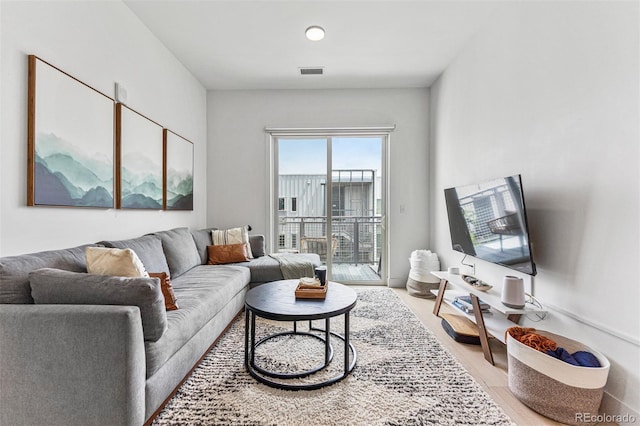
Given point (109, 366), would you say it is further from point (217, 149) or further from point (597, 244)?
point (217, 149)

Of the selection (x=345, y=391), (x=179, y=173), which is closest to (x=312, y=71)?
(x=179, y=173)

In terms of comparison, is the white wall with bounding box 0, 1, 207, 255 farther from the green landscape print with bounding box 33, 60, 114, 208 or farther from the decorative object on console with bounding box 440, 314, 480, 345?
the decorative object on console with bounding box 440, 314, 480, 345

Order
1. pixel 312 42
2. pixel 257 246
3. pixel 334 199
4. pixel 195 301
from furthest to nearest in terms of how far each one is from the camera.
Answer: pixel 334 199 → pixel 257 246 → pixel 312 42 → pixel 195 301

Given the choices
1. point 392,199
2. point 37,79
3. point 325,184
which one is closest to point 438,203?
point 392,199

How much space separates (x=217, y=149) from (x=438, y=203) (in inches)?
125

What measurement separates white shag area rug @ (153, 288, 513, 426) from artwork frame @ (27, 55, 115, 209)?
1419 millimetres

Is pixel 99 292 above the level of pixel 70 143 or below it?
below

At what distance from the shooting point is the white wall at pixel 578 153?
4.41 ft

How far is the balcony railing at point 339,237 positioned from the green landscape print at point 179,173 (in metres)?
1.36

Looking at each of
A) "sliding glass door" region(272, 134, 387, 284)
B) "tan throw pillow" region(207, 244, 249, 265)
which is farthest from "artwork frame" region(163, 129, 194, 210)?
"sliding glass door" region(272, 134, 387, 284)

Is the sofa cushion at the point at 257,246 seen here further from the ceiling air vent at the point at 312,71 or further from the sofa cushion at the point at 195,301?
the ceiling air vent at the point at 312,71

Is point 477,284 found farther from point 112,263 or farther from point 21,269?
point 21,269

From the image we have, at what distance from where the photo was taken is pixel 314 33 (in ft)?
8.48

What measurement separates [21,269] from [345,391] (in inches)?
70.6
